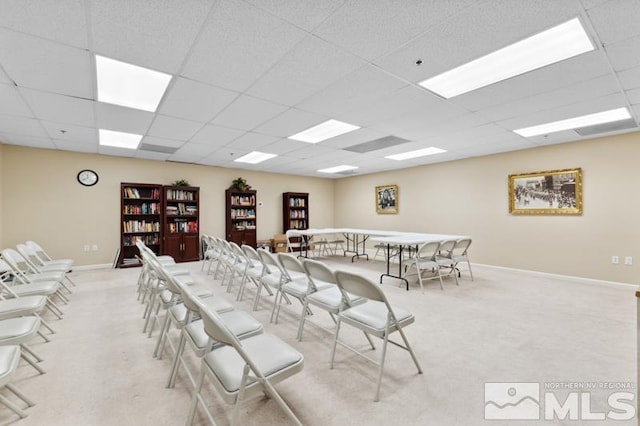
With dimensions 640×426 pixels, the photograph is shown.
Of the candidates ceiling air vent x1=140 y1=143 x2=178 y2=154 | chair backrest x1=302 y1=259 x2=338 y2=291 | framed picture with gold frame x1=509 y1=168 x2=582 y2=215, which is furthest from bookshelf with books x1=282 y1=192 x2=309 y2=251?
A: chair backrest x1=302 y1=259 x2=338 y2=291

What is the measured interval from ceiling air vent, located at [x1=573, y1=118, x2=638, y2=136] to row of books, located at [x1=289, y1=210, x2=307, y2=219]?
22.5ft

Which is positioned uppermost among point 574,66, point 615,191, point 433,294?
point 574,66

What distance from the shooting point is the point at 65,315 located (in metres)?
3.37

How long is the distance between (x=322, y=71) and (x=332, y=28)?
594 millimetres

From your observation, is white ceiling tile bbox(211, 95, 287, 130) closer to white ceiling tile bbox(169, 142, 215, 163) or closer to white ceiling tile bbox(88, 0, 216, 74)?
white ceiling tile bbox(88, 0, 216, 74)

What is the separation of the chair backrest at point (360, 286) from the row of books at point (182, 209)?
6.01 m

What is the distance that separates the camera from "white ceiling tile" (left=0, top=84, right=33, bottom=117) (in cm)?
293

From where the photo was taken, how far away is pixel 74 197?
5.92m

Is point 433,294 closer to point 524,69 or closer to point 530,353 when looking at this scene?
point 530,353

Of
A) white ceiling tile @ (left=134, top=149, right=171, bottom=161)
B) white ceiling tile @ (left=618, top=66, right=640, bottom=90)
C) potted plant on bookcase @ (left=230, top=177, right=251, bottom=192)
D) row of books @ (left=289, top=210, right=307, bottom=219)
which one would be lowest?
row of books @ (left=289, top=210, right=307, bottom=219)

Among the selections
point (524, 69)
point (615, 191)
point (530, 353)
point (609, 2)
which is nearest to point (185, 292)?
point (530, 353)

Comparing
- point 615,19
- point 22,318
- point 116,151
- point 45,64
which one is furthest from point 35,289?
point 615,19

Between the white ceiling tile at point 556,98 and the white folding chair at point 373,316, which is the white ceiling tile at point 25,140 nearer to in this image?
the white folding chair at point 373,316

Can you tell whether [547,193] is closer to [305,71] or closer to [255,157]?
[305,71]
